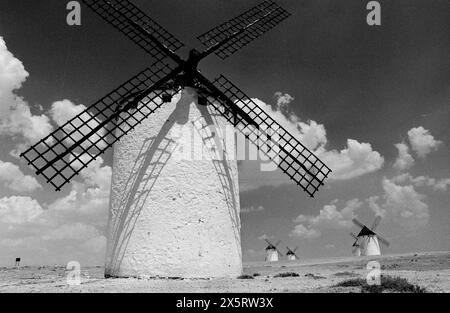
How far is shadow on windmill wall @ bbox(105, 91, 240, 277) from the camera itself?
→ 37.4 feet

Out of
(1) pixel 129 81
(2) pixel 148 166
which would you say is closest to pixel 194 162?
(2) pixel 148 166

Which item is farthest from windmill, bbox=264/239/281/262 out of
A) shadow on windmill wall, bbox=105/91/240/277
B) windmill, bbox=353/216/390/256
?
shadow on windmill wall, bbox=105/91/240/277

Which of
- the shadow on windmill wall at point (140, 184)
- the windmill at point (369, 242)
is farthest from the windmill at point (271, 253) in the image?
the shadow on windmill wall at point (140, 184)

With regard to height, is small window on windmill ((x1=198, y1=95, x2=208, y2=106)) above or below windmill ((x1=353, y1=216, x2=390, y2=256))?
above

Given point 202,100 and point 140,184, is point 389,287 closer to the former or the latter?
point 140,184

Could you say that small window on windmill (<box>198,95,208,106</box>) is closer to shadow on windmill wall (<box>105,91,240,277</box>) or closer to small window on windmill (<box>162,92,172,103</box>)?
shadow on windmill wall (<box>105,91,240,277</box>)

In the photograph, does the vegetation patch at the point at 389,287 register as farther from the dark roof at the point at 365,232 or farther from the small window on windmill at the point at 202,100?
the dark roof at the point at 365,232

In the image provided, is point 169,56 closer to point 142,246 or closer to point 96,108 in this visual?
point 96,108

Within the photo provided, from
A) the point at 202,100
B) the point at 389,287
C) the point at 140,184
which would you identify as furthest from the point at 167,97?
the point at 389,287

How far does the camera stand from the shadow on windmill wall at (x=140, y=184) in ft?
37.4

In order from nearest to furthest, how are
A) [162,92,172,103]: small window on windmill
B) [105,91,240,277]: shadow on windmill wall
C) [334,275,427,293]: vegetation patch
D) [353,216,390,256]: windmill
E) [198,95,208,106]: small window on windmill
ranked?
[334,275,427,293]: vegetation patch → [105,91,240,277]: shadow on windmill wall → [162,92,172,103]: small window on windmill → [198,95,208,106]: small window on windmill → [353,216,390,256]: windmill

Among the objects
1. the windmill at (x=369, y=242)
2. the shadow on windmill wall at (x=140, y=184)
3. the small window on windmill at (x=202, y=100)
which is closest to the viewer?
the shadow on windmill wall at (x=140, y=184)

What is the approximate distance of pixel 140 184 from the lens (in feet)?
37.8
